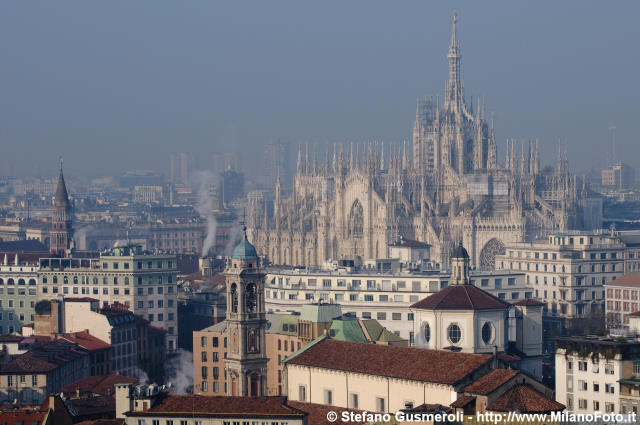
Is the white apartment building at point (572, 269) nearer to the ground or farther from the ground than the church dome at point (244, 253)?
nearer to the ground

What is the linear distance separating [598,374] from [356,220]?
88.5 metres

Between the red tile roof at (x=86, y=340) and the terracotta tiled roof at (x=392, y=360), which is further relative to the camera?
the red tile roof at (x=86, y=340)

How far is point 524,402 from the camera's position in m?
61.6

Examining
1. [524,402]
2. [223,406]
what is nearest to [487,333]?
[524,402]

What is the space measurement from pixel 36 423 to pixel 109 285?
49133 mm

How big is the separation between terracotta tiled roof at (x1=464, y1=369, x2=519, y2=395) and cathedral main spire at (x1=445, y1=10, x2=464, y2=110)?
10651 cm

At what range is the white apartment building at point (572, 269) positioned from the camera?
12588 cm

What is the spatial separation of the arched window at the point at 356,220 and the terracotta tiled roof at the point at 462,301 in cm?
7439

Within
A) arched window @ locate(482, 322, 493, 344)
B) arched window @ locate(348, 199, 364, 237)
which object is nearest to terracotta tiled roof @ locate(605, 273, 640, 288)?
arched window @ locate(482, 322, 493, 344)

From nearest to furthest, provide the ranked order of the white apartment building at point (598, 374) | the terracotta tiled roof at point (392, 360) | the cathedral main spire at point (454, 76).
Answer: the terracotta tiled roof at point (392, 360) < the white apartment building at point (598, 374) < the cathedral main spire at point (454, 76)

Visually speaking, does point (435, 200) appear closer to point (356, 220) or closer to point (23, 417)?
point (356, 220)

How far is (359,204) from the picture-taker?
15825 cm

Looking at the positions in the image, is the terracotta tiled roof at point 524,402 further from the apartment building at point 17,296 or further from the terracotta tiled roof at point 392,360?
the apartment building at point 17,296

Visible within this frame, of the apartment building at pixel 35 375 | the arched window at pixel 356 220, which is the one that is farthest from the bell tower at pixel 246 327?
the arched window at pixel 356 220
